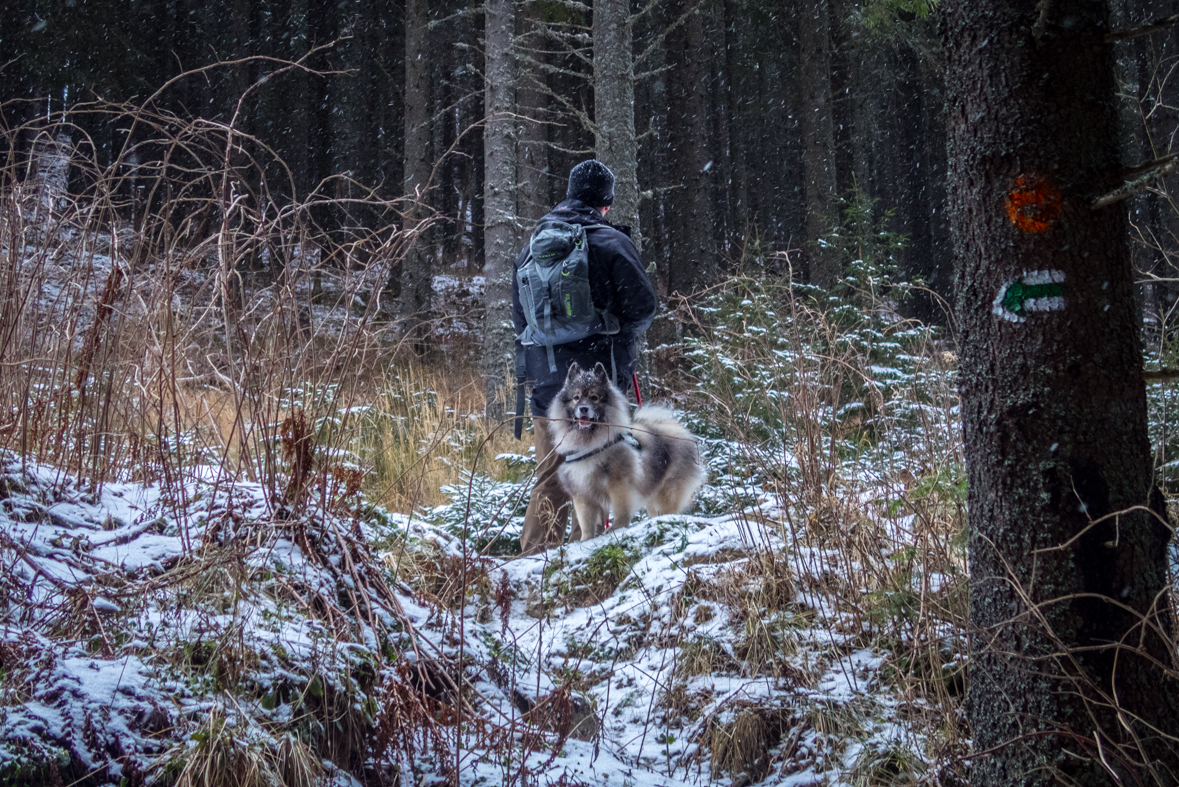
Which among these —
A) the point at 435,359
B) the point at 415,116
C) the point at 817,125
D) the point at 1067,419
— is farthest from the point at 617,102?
the point at 817,125

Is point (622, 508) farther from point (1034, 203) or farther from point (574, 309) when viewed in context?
point (1034, 203)

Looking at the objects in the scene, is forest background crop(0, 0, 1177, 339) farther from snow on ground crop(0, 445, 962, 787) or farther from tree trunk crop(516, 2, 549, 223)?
snow on ground crop(0, 445, 962, 787)

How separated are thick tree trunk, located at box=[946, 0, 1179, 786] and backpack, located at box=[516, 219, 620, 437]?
252cm

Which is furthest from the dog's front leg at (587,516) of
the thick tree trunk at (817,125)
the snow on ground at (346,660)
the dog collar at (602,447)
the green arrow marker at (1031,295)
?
the thick tree trunk at (817,125)

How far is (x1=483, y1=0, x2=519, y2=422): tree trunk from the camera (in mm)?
8109

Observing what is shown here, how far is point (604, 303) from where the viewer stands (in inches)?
167

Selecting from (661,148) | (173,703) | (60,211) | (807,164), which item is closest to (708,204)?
(807,164)

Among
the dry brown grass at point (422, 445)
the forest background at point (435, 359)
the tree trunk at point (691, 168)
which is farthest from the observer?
the tree trunk at point (691, 168)

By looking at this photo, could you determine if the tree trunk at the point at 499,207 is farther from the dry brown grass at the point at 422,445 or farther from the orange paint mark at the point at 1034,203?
the orange paint mark at the point at 1034,203

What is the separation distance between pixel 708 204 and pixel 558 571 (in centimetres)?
1007

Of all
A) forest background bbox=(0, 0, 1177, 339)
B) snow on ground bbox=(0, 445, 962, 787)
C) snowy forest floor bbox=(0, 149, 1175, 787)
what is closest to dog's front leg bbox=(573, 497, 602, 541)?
snowy forest floor bbox=(0, 149, 1175, 787)

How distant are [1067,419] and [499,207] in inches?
284

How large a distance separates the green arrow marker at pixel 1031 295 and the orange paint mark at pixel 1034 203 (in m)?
0.11

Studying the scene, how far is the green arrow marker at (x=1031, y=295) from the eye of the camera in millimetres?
1678
